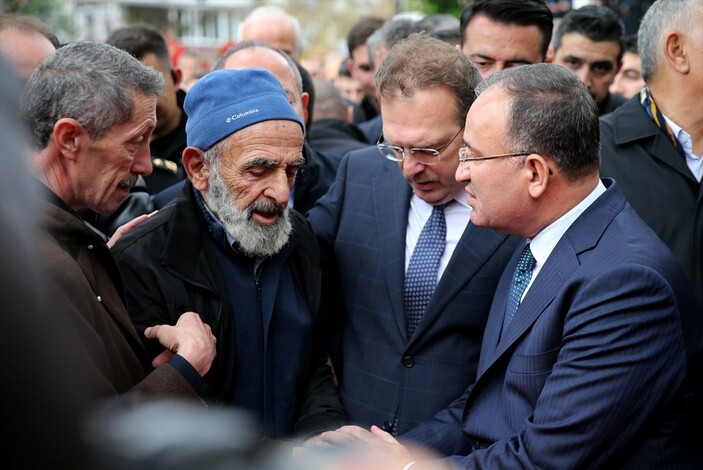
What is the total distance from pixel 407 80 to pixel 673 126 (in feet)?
5.31

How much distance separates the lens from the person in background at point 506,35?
5055 millimetres

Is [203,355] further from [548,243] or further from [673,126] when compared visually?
[673,126]

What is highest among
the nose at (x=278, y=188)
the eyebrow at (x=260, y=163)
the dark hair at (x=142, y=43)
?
the eyebrow at (x=260, y=163)

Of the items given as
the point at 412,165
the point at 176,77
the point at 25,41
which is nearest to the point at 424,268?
the point at 412,165

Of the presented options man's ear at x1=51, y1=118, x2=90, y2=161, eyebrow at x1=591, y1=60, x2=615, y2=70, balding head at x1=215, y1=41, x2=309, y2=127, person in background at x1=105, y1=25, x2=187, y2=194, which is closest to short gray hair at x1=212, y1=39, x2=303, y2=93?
balding head at x1=215, y1=41, x2=309, y2=127

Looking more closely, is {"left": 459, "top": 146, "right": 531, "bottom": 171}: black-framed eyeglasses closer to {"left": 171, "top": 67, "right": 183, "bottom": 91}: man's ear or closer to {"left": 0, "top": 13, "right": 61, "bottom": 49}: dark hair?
{"left": 0, "top": 13, "right": 61, "bottom": 49}: dark hair

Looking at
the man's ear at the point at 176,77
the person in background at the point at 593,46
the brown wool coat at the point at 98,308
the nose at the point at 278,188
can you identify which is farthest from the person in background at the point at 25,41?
the person in background at the point at 593,46

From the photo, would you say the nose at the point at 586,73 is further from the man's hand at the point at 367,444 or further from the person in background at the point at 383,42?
the man's hand at the point at 367,444

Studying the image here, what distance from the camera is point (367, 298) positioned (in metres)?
3.73

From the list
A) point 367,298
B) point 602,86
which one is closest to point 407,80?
point 367,298

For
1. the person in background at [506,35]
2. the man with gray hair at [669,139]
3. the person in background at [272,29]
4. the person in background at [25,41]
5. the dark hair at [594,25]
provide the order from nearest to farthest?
the man with gray hair at [669,139], the person in background at [25,41], the person in background at [506,35], the dark hair at [594,25], the person in background at [272,29]

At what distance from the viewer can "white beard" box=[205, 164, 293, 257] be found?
339cm

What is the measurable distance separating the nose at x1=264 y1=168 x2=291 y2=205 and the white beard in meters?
0.03

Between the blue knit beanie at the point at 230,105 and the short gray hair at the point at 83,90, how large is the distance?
350 millimetres
